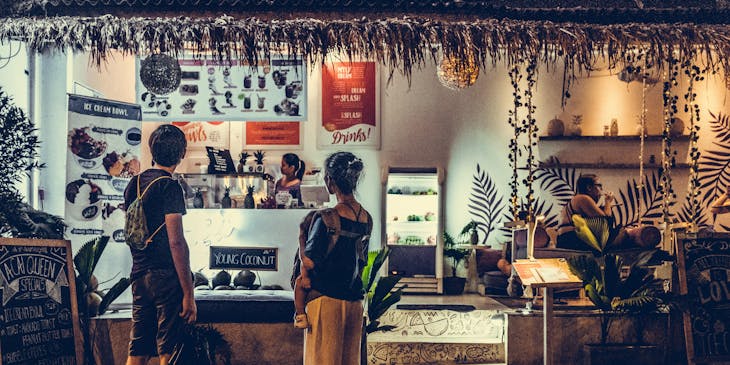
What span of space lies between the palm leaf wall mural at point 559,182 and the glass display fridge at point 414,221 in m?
1.62

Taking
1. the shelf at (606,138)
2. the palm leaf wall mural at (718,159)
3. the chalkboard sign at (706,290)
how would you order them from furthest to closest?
the palm leaf wall mural at (718,159), the shelf at (606,138), the chalkboard sign at (706,290)

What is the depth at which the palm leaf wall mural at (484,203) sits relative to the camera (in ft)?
40.1

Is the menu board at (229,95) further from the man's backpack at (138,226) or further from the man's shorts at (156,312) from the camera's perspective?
the man's shorts at (156,312)

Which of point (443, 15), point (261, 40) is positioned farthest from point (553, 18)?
point (261, 40)

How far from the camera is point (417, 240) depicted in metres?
11.9

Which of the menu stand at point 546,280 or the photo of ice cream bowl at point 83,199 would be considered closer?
the menu stand at point 546,280

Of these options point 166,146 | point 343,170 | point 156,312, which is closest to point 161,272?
point 156,312

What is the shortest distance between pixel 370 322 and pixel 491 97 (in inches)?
228

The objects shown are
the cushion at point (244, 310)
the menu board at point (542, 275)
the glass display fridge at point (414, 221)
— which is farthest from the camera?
the glass display fridge at point (414, 221)

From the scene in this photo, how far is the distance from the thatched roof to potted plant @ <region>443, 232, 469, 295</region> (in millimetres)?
5368

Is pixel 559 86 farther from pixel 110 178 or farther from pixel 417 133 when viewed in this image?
pixel 110 178

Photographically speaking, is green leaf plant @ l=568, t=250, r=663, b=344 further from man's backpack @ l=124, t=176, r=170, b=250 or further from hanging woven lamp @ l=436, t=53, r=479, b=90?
man's backpack @ l=124, t=176, r=170, b=250

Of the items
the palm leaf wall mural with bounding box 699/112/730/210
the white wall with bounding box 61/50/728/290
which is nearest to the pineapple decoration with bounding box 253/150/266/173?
the white wall with bounding box 61/50/728/290

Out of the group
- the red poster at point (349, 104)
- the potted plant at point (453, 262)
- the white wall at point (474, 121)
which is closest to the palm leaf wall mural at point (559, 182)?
the white wall at point (474, 121)
